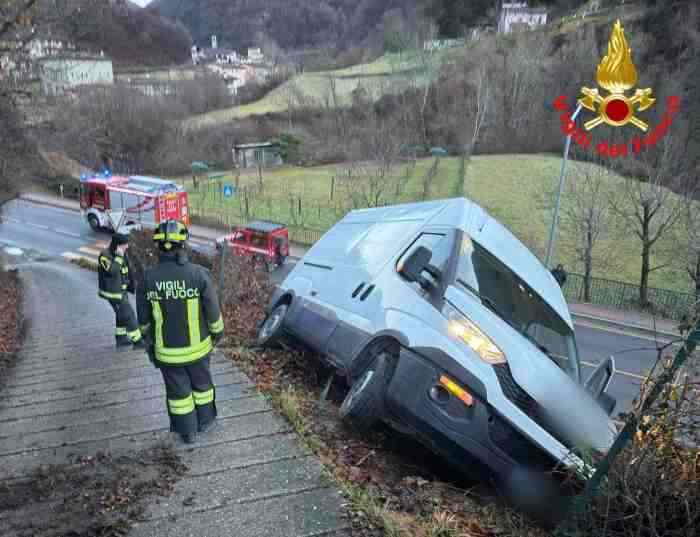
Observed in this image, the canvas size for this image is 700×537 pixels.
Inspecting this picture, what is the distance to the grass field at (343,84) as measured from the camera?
57.0 metres

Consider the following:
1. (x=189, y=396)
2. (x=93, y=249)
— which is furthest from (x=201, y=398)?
(x=93, y=249)

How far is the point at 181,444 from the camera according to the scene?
3.82 meters

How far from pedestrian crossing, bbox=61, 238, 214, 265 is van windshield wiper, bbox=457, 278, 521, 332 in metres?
22.3

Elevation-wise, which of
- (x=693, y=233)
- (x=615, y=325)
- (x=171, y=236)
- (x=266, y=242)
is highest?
(x=171, y=236)

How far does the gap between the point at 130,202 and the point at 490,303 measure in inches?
989

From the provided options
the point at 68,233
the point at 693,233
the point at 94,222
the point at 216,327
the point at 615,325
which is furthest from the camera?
the point at 68,233

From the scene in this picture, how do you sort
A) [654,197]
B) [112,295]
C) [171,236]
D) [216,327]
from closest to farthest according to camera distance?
[171,236]
[216,327]
[112,295]
[654,197]

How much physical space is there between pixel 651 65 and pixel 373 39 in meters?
57.2

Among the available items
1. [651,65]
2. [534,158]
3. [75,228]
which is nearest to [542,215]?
[534,158]

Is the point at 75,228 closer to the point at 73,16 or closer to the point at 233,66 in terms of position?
the point at 73,16

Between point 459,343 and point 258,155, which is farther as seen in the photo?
point 258,155

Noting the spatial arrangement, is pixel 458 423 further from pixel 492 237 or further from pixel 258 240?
pixel 258 240

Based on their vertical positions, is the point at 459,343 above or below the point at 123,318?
above

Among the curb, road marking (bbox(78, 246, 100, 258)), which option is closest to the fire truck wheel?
road marking (bbox(78, 246, 100, 258))
